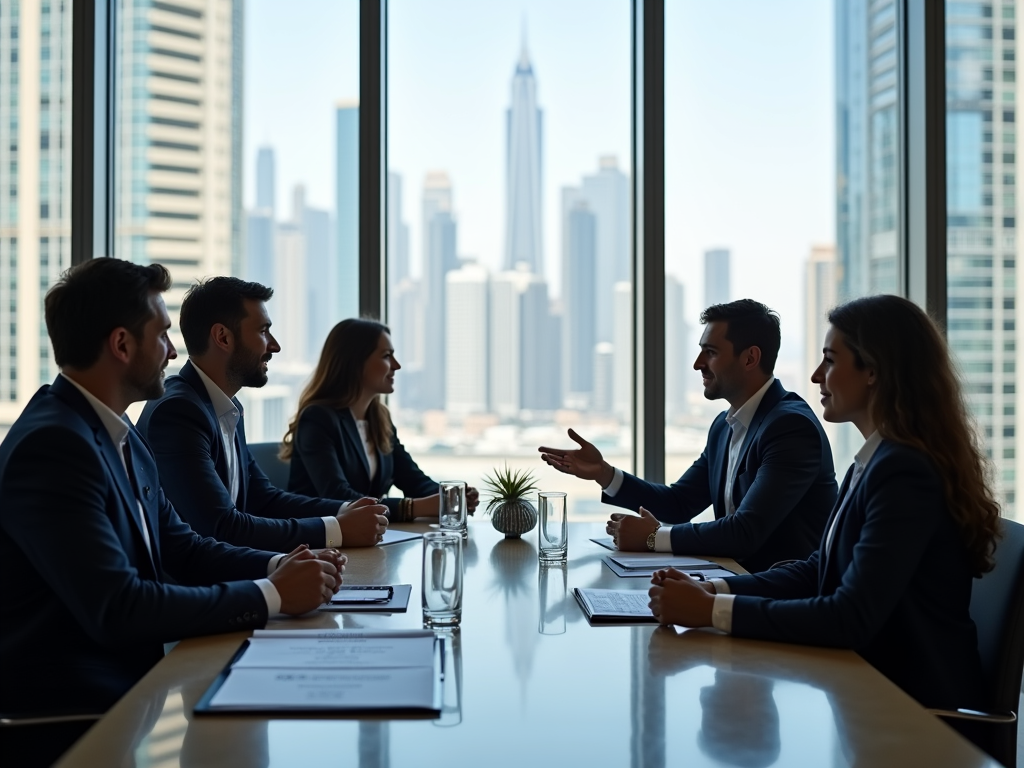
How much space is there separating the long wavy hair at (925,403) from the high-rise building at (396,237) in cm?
222

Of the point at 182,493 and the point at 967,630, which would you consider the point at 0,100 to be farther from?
the point at 967,630

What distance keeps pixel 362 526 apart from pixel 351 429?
3.11 feet

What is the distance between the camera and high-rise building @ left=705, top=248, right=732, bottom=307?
3.78m

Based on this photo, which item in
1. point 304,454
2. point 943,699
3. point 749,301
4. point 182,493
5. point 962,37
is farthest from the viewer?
point 962,37

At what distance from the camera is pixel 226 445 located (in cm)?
266

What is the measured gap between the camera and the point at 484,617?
171 centimetres

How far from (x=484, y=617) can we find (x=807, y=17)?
121 inches

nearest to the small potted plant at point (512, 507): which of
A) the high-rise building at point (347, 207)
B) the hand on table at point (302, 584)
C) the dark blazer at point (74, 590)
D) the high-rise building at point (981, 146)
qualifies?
the hand on table at point (302, 584)

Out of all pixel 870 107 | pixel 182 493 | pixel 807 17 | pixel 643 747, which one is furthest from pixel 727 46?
pixel 643 747

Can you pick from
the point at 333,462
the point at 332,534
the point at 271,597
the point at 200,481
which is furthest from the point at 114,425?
the point at 333,462

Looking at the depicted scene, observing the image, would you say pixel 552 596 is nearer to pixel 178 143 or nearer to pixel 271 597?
pixel 271 597

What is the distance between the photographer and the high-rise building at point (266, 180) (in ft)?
12.5

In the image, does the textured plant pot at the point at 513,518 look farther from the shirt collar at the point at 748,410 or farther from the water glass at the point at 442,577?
the water glass at the point at 442,577

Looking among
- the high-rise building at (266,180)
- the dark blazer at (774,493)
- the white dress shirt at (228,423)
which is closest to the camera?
the dark blazer at (774,493)
